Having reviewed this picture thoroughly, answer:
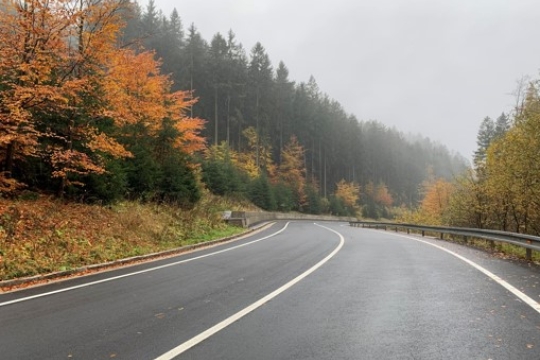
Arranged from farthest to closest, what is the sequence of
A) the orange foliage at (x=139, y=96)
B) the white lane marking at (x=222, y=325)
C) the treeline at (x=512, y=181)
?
1. the orange foliage at (x=139, y=96)
2. the treeline at (x=512, y=181)
3. the white lane marking at (x=222, y=325)

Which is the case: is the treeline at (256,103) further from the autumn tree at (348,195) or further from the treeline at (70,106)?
the treeline at (70,106)

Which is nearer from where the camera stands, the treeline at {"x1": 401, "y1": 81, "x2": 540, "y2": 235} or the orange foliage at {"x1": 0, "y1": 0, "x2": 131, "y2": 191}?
the orange foliage at {"x1": 0, "y1": 0, "x2": 131, "y2": 191}

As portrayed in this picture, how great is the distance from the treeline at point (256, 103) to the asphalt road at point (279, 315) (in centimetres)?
3262

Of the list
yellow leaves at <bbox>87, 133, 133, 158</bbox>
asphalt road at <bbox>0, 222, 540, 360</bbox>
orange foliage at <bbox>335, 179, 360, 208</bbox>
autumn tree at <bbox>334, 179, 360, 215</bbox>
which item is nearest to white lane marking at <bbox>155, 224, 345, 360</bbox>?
asphalt road at <bbox>0, 222, 540, 360</bbox>

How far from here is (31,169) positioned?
1598 cm

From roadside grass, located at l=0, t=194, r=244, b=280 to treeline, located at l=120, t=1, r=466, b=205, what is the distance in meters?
22.7

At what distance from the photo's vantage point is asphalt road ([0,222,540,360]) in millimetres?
4836

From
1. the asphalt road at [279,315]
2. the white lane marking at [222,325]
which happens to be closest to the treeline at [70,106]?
the asphalt road at [279,315]

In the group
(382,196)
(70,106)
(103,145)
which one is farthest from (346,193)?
(70,106)

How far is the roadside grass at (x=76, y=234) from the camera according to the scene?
11.2m

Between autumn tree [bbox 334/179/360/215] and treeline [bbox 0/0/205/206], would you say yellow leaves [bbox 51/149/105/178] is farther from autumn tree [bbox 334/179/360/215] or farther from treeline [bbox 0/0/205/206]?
→ autumn tree [bbox 334/179/360/215]

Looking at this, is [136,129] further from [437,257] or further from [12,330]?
[12,330]

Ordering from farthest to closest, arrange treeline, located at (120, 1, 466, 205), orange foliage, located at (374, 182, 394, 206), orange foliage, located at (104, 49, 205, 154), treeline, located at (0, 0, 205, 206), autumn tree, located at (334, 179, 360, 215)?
orange foliage, located at (374, 182, 394, 206), autumn tree, located at (334, 179, 360, 215), treeline, located at (120, 1, 466, 205), orange foliage, located at (104, 49, 205, 154), treeline, located at (0, 0, 205, 206)

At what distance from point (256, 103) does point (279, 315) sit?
65877mm
